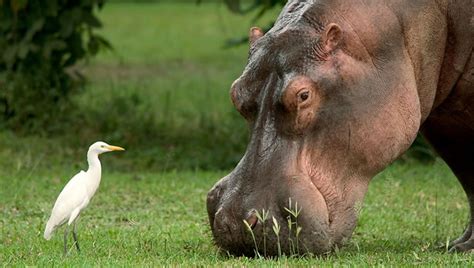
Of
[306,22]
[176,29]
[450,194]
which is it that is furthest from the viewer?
[176,29]

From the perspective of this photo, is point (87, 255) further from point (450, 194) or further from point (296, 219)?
point (450, 194)

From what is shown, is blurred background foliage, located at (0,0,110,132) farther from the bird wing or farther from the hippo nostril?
the hippo nostril

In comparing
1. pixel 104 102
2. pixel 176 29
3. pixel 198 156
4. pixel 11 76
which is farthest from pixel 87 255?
pixel 176 29

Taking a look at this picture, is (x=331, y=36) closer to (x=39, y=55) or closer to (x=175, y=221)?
(x=175, y=221)

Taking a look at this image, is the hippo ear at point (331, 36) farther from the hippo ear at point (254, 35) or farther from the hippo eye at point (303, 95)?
the hippo ear at point (254, 35)

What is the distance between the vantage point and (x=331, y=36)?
18.9ft

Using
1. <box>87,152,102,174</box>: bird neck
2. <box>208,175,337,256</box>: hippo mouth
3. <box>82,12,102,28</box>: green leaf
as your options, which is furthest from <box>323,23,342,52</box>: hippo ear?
<box>82,12,102,28</box>: green leaf

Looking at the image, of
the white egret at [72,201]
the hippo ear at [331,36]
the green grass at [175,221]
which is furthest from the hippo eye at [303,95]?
the white egret at [72,201]

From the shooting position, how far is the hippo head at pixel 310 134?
5.56 m

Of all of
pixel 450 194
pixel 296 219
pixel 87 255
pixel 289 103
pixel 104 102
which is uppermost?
pixel 289 103

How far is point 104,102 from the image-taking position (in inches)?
496

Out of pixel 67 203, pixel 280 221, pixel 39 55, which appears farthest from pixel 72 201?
pixel 39 55

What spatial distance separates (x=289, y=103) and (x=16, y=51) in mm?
Answer: 6225

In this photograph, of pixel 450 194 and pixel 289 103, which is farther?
pixel 450 194
